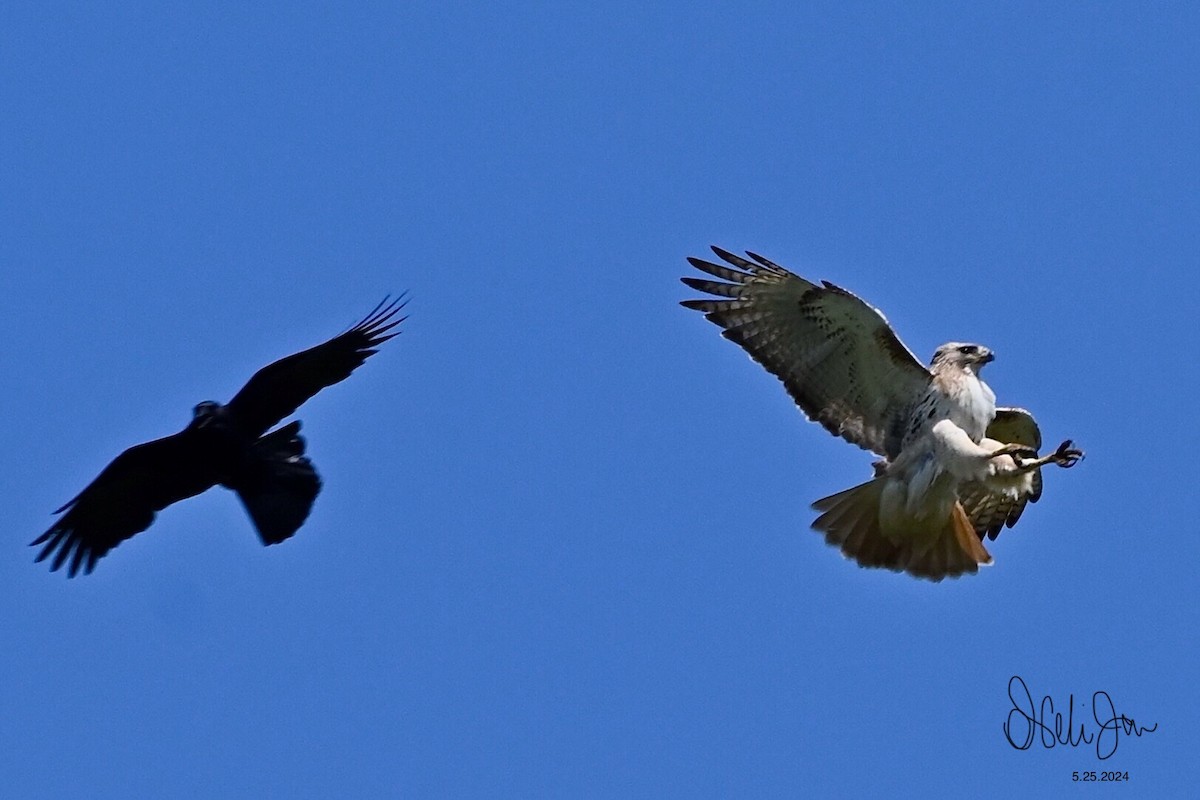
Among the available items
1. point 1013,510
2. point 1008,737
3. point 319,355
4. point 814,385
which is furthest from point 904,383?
point 319,355

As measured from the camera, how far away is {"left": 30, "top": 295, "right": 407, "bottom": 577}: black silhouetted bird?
1236cm

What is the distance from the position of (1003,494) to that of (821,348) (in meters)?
1.59

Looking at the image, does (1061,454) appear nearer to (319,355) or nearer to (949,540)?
(949,540)

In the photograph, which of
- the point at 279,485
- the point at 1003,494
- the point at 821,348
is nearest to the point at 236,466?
the point at 279,485

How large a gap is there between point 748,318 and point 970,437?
5.74ft

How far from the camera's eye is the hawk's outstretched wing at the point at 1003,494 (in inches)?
491

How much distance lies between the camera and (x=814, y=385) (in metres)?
12.6

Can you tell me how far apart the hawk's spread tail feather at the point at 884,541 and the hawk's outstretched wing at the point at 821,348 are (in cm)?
45

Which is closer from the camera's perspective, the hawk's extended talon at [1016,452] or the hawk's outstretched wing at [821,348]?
the hawk's extended talon at [1016,452]

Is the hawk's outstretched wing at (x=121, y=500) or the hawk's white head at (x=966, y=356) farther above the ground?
the hawk's white head at (x=966, y=356)

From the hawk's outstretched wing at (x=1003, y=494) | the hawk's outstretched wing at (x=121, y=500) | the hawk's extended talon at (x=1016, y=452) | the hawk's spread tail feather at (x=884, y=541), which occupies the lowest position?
the hawk's outstretched wing at (x=121, y=500)

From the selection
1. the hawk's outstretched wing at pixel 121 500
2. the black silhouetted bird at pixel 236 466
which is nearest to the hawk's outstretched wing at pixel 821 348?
the black silhouetted bird at pixel 236 466

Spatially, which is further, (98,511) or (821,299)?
(98,511)

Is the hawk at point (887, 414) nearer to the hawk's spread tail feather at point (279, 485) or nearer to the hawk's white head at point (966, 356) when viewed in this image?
the hawk's white head at point (966, 356)
